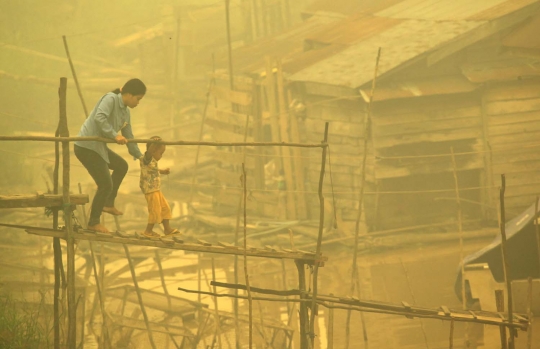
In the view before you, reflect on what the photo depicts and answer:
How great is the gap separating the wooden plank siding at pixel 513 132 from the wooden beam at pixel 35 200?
9.02m

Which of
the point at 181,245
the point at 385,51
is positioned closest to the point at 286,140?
the point at 385,51

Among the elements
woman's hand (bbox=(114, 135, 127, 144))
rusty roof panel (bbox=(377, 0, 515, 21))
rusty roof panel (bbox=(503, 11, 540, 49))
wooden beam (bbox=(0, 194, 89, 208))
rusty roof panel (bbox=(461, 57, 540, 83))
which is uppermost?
rusty roof panel (bbox=(377, 0, 515, 21))

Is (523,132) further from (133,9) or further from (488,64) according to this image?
(133,9)

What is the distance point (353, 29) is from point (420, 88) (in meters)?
3.24

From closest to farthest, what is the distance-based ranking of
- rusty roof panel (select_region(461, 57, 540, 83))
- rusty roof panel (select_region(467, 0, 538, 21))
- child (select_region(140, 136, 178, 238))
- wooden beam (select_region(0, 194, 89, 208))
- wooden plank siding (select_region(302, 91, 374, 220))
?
wooden beam (select_region(0, 194, 89, 208)) → child (select_region(140, 136, 178, 238)) → rusty roof panel (select_region(461, 57, 540, 83)) → rusty roof panel (select_region(467, 0, 538, 21)) → wooden plank siding (select_region(302, 91, 374, 220))

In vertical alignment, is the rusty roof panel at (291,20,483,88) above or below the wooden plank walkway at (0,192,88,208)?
above

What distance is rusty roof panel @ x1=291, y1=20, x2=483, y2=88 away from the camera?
13.7 metres

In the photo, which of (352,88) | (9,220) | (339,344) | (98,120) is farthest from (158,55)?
(98,120)

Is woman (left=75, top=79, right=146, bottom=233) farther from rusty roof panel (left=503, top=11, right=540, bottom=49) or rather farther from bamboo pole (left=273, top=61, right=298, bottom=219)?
bamboo pole (left=273, top=61, right=298, bottom=219)

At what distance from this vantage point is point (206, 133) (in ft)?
71.5

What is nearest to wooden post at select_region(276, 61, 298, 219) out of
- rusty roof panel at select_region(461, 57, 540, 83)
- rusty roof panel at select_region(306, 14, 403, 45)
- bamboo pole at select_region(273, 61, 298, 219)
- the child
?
bamboo pole at select_region(273, 61, 298, 219)

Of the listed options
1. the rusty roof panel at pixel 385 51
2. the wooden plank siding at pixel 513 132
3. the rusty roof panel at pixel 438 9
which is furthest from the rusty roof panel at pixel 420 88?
the rusty roof panel at pixel 438 9

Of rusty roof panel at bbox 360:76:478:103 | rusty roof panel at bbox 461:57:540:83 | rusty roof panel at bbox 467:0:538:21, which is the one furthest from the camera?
rusty roof panel at bbox 467:0:538:21

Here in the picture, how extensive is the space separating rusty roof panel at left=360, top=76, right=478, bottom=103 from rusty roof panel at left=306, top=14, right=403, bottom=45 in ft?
6.88
